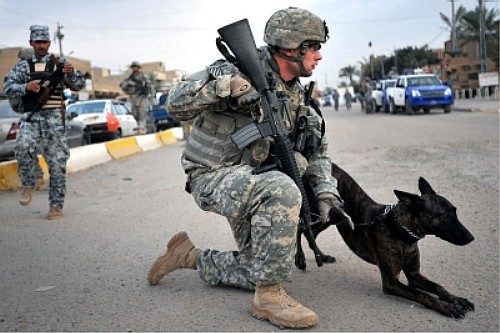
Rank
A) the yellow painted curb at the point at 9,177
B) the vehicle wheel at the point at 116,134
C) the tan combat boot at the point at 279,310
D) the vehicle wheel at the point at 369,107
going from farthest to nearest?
the vehicle wheel at the point at 369,107 < the vehicle wheel at the point at 116,134 < the yellow painted curb at the point at 9,177 < the tan combat boot at the point at 279,310

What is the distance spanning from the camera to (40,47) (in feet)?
20.7

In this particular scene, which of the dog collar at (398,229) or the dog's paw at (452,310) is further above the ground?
the dog collar at (398,229)

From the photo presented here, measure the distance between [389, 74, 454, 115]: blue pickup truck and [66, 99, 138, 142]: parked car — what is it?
433 inches

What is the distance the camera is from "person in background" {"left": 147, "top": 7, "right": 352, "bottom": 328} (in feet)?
10.1

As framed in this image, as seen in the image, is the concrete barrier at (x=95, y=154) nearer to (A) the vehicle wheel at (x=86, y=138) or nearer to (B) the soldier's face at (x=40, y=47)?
(A) the vehicle wheel at (x=86, y=138)

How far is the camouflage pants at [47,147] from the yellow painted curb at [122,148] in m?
6.16

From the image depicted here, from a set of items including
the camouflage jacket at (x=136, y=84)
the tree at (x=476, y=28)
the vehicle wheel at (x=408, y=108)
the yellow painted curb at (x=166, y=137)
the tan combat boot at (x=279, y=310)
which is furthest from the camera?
the tree at (x=476, y=28)

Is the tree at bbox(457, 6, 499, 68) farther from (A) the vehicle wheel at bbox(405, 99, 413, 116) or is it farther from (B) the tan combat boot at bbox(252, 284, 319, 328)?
(B) the tan combat boot at bbox(252, 284, 319, 328)

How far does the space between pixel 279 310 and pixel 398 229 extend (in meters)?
0.88

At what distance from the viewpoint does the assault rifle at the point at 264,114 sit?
324 cm

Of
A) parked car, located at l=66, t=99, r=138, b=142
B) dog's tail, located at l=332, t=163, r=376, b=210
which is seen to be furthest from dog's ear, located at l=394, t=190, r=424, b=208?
parked car, located at l=66, t=99, r=138, b=142

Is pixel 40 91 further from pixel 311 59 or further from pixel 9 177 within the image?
pixel 311 59

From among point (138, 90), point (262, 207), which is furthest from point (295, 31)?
point (138, 90)

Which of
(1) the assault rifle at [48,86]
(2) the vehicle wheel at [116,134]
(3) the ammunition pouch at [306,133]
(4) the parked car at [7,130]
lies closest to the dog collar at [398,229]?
(3) the ammunition pouch at [306,133]
